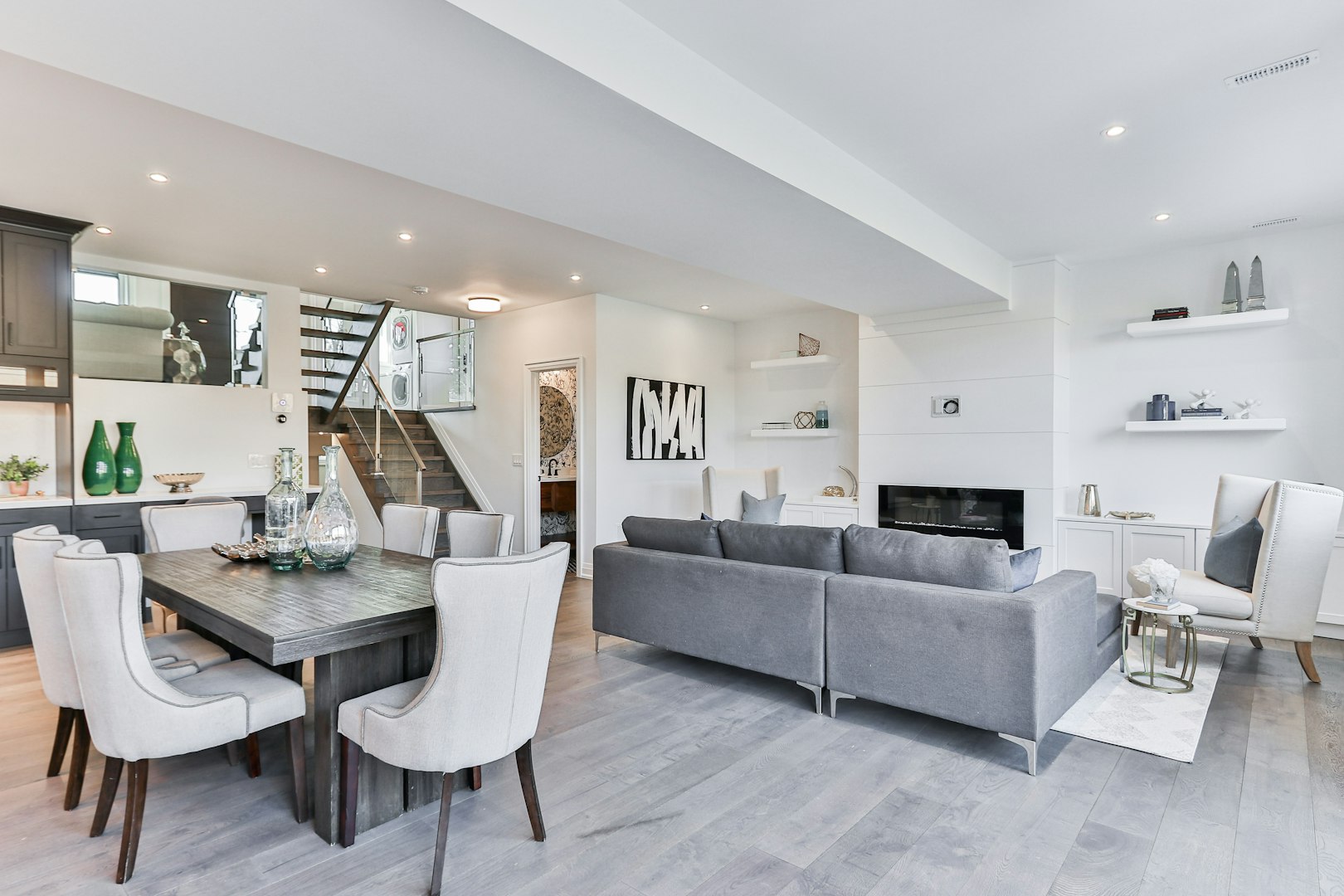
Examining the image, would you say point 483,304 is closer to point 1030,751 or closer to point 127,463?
point 127,463

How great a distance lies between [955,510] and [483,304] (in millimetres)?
4636

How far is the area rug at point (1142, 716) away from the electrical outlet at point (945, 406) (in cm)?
246

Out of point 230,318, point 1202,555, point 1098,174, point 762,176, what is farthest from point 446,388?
point 1202,555

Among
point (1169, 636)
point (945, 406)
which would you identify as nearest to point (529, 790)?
point (1169, 636)

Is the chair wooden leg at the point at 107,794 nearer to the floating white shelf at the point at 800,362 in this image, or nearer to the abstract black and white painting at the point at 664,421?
the abstract black and white painting at the point at 664,421

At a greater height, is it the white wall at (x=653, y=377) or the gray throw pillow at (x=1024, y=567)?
the white wall at (x=653, y=377)

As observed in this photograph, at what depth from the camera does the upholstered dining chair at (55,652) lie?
2270 millimetres

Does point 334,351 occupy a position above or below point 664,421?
above

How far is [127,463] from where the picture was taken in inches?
202

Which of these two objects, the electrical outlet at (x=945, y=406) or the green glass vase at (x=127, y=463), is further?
the electrical outlet at (x=945, y=406)

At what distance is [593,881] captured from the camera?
6.52ft

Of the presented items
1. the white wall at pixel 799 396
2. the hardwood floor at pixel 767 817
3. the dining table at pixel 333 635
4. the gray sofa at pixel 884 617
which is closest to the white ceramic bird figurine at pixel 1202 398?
the gray sofa at pixel 884 617

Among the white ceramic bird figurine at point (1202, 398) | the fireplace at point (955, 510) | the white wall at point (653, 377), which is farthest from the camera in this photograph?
the white wall at point (653, 377)

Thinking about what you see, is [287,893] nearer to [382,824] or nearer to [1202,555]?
[382,824]
